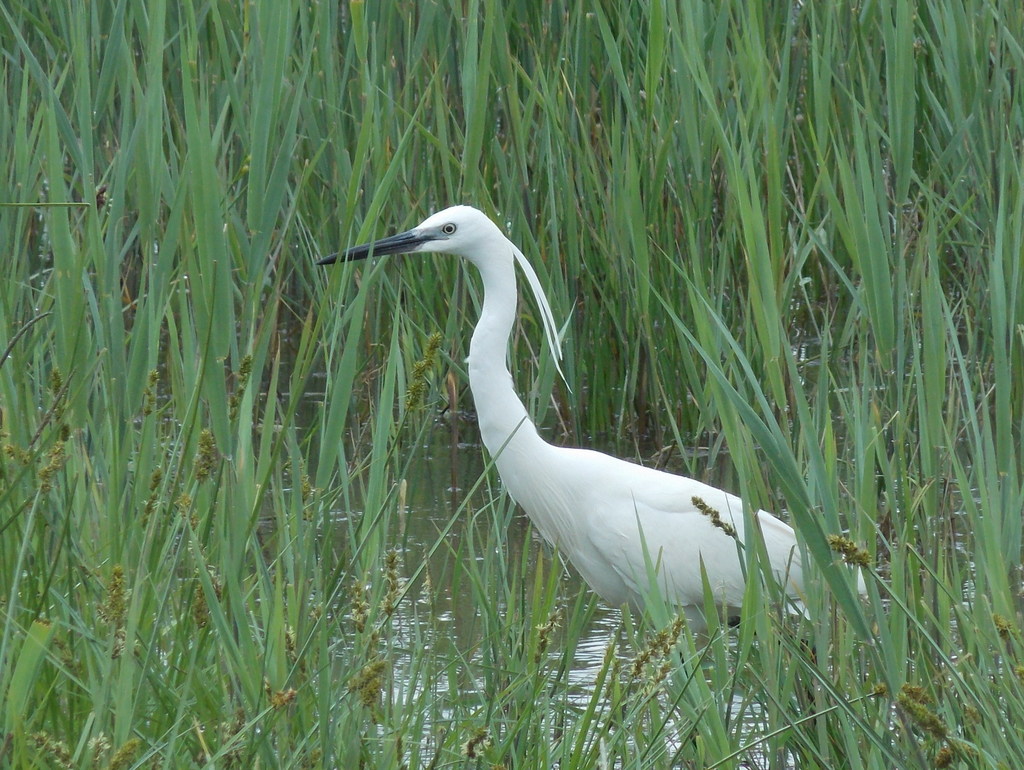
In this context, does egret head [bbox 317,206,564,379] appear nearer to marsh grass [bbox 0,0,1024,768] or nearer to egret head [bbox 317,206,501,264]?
egret head [bbox 317,206,501,264]

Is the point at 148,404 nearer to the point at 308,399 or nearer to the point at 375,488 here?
the point at 375,488

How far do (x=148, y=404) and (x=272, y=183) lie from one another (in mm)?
350

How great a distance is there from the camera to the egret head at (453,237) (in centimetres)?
280

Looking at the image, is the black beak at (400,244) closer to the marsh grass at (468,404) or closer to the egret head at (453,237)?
the egret head at (453,237)

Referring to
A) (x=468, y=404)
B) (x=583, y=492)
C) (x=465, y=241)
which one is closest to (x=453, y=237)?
(x=465, y=241)

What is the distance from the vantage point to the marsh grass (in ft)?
4.75

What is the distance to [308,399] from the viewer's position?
169 inches

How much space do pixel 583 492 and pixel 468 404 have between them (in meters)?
1.24

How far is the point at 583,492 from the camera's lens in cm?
291

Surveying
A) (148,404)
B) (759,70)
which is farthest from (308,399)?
(148,404)

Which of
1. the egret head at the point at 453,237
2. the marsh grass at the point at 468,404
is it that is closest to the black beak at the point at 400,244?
the egret head at the point at 453,237

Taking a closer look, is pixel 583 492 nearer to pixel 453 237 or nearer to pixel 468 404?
pixel 453 237

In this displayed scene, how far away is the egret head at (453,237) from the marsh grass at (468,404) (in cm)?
17

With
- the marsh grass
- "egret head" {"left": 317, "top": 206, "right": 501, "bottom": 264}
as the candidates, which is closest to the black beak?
"egret head" {"left": 317, "top": 206, "right": 501, "bottom": 264}
